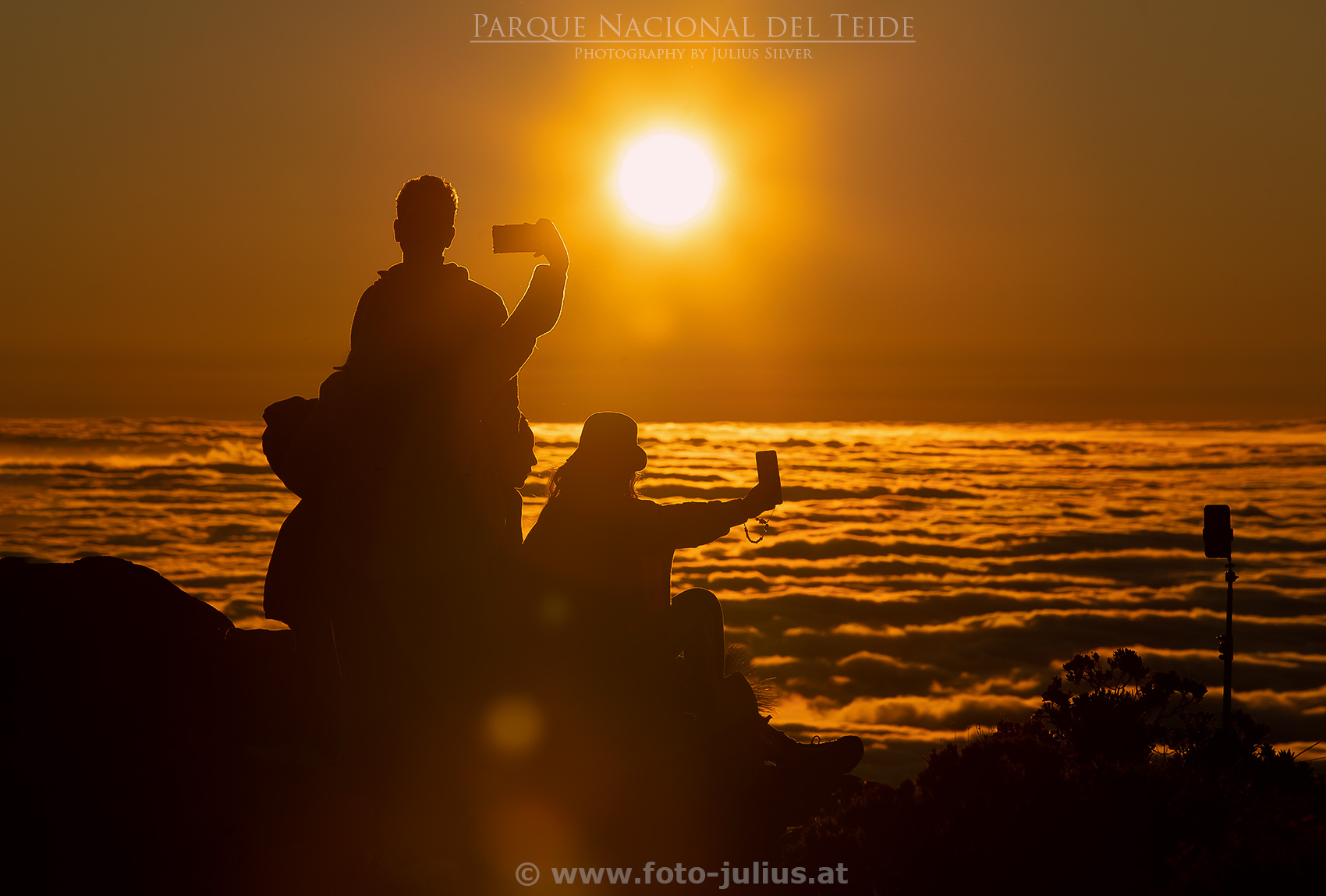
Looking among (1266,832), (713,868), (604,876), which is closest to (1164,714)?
(1266,832)

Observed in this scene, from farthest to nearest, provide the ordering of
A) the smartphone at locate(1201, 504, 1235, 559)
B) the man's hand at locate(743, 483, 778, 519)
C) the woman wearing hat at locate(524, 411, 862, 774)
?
→ 1. the smartphone at locate(1201, 504, 1235, 559)
2. the woman wearing hat at locate(524, 411, 862, 774)
3. the man's hand at locate(743, 483, 778, 519)

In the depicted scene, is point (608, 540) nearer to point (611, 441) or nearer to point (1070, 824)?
point (611, 441)

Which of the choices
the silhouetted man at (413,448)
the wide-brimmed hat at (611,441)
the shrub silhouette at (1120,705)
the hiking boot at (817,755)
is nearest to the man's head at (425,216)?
the silhouetted man at (413,448)

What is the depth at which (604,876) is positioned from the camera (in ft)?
22.5

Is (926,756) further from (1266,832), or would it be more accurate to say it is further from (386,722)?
(386,722)

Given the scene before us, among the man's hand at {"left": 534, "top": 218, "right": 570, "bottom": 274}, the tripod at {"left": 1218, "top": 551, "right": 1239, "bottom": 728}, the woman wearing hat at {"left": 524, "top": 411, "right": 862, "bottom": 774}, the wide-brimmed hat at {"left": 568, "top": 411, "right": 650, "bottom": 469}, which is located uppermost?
the man's hand at {"left": 534, "top": 218, "right": 570, "bottom": 274}

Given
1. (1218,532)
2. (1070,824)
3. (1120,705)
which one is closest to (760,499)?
(1070,824)

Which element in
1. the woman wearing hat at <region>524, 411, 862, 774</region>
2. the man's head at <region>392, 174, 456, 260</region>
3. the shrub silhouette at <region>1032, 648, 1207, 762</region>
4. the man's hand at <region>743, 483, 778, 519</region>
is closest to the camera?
the man's head at <region>392, 174, 456, 260</region>

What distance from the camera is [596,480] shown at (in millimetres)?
6750

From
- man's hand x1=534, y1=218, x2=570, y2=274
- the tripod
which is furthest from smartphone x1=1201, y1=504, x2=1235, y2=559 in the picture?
man's hand x1=534, y1=218, x2=570, y2=274

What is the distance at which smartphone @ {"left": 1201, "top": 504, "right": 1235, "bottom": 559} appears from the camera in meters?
10.5

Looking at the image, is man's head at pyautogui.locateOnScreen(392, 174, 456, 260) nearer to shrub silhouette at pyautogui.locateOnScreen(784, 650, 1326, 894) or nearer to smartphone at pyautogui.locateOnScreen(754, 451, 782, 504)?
smartphone at pyautogui.locateOnScreen(754, 451, 782, 504)

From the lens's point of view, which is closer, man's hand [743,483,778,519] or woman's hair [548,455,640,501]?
man's hand [743,483,778,519]

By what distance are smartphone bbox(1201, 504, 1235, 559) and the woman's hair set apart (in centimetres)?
654
